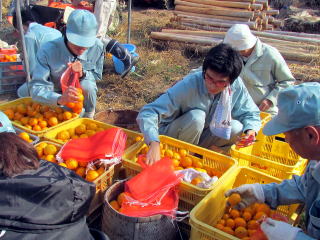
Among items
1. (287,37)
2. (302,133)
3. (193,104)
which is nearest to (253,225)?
(302,133)

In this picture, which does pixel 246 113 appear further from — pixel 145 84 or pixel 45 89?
pixel 145 84

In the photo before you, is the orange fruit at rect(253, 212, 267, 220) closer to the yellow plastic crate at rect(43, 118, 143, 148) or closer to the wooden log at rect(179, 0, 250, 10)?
the yellow plastic crate at rect(43, 118, 143, 148)

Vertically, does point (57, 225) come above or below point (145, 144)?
above

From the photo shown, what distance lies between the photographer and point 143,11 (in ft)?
43.2

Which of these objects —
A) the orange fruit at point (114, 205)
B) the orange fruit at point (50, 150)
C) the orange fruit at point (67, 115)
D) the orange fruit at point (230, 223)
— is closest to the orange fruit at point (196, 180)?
the orange fruit at point (230, 223)

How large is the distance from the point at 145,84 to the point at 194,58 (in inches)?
82.6

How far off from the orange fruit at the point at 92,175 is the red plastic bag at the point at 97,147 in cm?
13

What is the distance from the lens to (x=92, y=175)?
9.07ft

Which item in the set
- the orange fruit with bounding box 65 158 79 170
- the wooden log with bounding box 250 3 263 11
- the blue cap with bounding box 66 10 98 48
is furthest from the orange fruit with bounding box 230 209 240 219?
the wooden log with bounding box 250 3 263 11

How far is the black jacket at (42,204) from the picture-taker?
155 centimetres

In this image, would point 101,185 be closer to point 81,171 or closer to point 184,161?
point 81,171

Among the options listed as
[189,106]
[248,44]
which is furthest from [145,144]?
[248,44]

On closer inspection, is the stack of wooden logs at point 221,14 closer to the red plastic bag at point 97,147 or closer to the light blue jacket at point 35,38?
the light blue jacket at point 35,38

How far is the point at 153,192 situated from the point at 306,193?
3.39 ft
